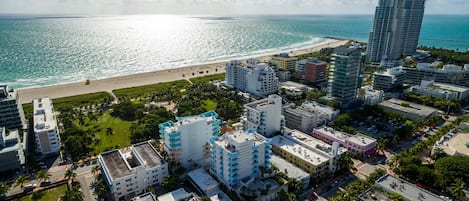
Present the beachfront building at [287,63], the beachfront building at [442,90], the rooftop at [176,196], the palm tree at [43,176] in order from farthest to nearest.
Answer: the beachfront building at [287,63] < the beachfront building at [442,90] < the palm tree at [43,176] < the rooftop at [176,196]

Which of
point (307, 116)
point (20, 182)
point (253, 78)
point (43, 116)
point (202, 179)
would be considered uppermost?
point (253, 78)

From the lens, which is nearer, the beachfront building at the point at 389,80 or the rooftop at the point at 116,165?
the rooftop at the point at 116,165

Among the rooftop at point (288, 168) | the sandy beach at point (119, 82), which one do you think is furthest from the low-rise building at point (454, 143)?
the sandy beach at point (119, 82)

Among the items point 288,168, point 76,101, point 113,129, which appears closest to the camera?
point 288,168

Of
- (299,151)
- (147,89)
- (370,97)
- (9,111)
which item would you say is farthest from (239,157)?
(147,89)

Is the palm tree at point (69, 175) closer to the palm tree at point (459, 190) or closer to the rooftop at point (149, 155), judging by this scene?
the rooftop at point (149, 155)

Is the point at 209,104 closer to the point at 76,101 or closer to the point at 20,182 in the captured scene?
the point at 76,101
